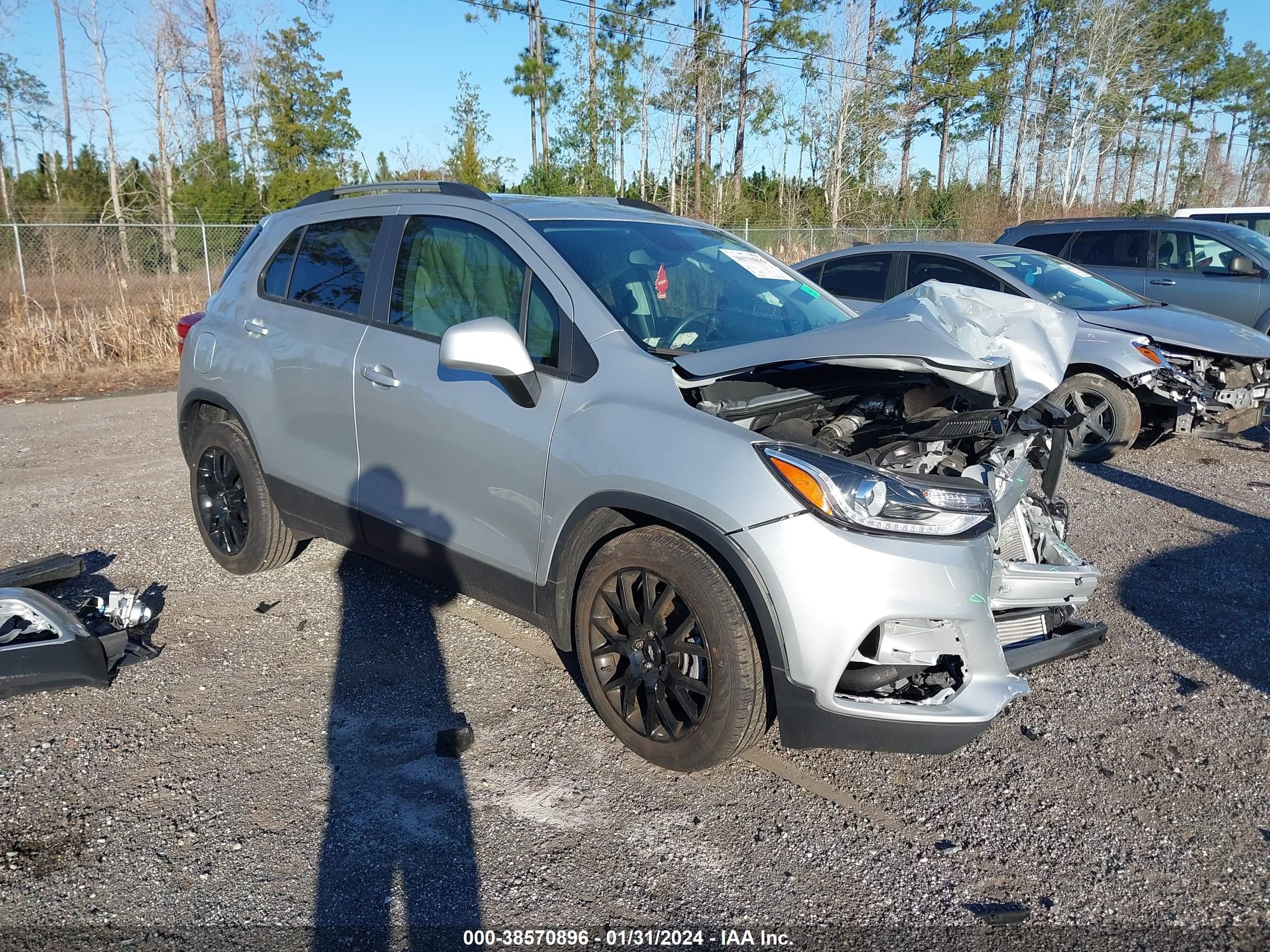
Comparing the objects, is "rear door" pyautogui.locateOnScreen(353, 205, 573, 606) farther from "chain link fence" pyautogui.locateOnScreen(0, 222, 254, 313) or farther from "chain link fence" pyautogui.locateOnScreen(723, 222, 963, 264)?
"chain link fence" pyautogui.locateOnScreen(723, 222, 963, 264)

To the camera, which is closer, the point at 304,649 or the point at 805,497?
the point at 805,497

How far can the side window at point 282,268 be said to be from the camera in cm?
450

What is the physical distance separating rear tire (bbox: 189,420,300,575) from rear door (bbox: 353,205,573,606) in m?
0.90

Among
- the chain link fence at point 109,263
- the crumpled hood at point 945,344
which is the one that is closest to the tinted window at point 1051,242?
the chain link fence at point 109,263

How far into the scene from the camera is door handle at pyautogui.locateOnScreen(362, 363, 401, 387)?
12.3ft

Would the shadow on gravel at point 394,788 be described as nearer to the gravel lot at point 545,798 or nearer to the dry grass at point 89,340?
the gravel lot at point 545,798

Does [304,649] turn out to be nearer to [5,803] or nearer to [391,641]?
[391,641]

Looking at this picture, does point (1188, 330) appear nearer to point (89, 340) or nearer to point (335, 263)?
point (335, 263)

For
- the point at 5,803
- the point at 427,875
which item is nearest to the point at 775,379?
the point at 427,875

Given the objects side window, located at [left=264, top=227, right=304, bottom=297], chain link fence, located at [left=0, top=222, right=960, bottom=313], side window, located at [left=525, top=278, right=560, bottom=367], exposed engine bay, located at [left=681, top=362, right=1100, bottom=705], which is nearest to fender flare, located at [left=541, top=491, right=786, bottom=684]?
exposed engine bay, located at [left=681, top=362, right=1100, bottom=705]

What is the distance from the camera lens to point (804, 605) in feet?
8.57

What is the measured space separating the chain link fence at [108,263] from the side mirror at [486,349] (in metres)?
12.7

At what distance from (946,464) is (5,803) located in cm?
331

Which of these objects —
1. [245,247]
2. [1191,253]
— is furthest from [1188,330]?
[245,247]
